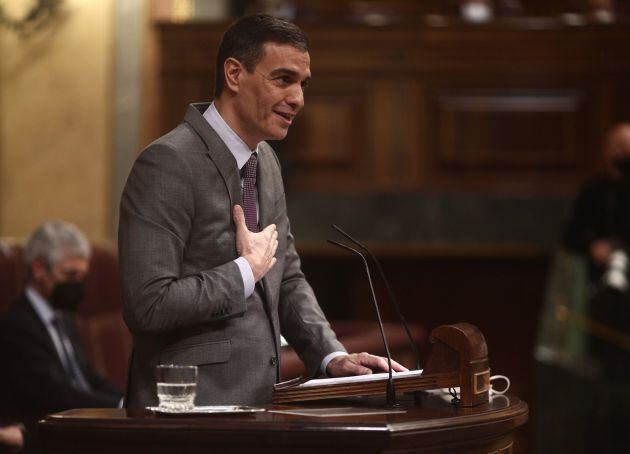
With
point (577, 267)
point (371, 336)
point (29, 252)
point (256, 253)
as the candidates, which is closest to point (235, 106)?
point (256, 253)

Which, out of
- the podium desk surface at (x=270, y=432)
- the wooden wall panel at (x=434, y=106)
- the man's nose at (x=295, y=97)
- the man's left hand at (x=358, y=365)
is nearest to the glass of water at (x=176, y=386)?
the podium desk surface at (x=270, y=432)

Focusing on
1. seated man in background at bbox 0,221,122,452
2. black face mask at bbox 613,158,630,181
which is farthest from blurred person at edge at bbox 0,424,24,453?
black face mask at bbox 613,158,630,181

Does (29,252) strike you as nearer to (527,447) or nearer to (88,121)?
(88,121)

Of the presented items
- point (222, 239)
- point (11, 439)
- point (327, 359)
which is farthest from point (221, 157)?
point (11, 439)

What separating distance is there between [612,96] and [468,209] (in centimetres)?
99

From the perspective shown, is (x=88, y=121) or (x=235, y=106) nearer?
(x=235, y=106)

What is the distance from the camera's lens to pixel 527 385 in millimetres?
6488

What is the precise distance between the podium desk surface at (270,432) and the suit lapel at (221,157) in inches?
18.8

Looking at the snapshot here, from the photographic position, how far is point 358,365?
2379 millimetres

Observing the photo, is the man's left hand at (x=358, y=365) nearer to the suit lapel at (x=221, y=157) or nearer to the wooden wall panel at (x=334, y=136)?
the suit lapel at (x=221, y=157)

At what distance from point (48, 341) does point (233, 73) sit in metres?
1.85

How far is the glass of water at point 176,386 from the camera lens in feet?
6.86

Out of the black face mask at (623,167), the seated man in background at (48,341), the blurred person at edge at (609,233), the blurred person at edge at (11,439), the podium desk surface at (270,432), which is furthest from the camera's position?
the black face mask at (623,167)

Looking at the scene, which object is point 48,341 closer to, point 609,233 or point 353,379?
point 353,379
